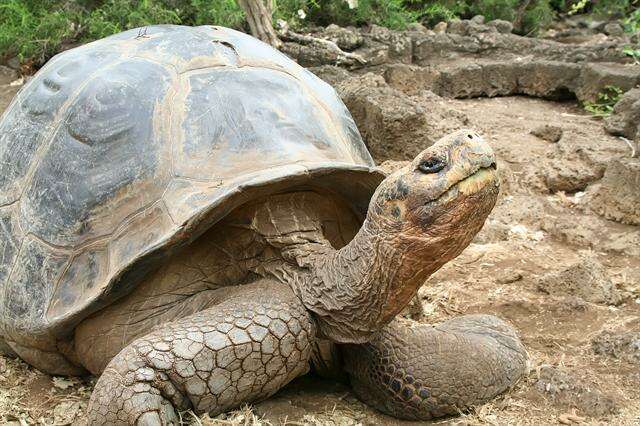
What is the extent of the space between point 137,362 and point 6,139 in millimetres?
1181

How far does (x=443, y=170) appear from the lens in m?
2.04

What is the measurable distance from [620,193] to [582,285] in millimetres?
1204

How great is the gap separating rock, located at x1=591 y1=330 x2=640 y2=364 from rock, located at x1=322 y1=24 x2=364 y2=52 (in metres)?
4.69

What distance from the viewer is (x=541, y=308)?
3297mm

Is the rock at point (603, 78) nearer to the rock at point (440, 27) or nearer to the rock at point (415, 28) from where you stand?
the rock at point (415, 28)

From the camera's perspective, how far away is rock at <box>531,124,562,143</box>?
5.79 m

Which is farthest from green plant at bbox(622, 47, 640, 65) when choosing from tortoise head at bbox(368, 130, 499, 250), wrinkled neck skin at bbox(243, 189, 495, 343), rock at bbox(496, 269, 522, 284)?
tortoise head at bbox(368, 130, 499, 250)

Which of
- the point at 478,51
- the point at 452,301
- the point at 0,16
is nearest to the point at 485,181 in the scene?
the point at 452,301

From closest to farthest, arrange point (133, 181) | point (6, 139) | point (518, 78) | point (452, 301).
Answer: point (133, 181)
point (6, 139)
point (452, 301)
point (518, 78)

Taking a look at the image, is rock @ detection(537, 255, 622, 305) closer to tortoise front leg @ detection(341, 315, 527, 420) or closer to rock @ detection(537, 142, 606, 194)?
tortoise front leg @ detection(341, 315, 527, 420)

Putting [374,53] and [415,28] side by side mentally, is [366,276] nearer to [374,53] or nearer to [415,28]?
[374,53]

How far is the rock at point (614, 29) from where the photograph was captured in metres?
9.68

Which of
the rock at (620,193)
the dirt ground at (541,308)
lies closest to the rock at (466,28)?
the dirt ground at (541,308)

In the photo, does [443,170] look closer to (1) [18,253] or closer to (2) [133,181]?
(2) [133,181]
